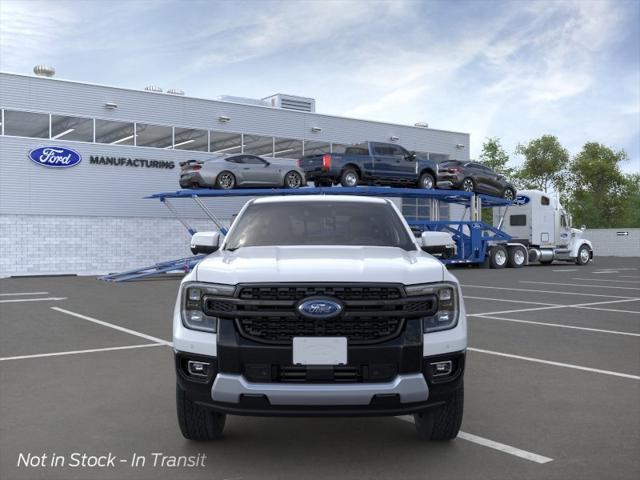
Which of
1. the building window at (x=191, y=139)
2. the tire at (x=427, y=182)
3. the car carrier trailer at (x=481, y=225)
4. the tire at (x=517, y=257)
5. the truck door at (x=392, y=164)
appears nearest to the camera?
the truck door at (x=392, y=164)

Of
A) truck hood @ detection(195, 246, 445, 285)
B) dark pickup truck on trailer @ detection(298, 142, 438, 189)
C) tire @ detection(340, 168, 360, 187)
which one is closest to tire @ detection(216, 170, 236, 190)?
dark pickup truck on trailer @ detection(298, 142, 438, 189)

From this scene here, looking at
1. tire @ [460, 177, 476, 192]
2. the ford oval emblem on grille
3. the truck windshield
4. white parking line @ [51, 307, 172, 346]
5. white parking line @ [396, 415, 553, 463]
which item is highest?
tire @ [460, 177, 476, 192]

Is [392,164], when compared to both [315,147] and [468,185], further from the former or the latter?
[315,147]

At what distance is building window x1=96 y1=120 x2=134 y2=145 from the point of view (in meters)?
28.5

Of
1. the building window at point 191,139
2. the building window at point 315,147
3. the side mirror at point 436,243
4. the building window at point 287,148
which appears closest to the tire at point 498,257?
the building window at point 315,147

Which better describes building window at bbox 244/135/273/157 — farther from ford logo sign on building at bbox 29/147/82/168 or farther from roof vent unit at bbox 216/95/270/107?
→ ford logo sign on building at bbox 29/147/82/168

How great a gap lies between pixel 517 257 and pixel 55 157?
1999 cm

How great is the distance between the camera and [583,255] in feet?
109

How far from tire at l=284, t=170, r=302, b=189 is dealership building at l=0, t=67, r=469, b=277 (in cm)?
731

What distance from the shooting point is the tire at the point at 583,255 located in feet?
108

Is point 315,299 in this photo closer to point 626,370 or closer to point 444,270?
point 444,270

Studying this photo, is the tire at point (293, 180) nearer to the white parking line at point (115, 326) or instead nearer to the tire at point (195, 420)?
the white parking line at point (115, 326)

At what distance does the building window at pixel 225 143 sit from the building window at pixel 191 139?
1.10ft

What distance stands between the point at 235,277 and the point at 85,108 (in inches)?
1037
